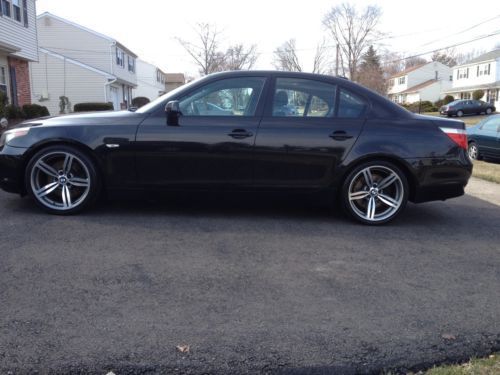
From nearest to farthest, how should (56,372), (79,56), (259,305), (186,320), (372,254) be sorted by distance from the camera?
1. (56,372)
2. (186,320)
3. (259,305)
4. (372,254)
5. (79,56)

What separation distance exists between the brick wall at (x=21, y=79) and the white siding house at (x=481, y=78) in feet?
147

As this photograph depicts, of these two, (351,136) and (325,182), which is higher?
(351,136)

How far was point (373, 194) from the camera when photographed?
17.0ft

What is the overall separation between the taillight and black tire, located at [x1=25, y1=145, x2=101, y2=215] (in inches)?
148

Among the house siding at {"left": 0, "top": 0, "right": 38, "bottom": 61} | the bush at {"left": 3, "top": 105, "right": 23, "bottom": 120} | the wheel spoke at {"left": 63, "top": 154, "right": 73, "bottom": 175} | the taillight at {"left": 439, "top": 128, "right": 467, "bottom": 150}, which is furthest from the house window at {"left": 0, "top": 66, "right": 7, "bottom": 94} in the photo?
the taillight at {"left": 439, "top": 128, "right": 467, "bottom": 150}

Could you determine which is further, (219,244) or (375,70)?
(375,70)

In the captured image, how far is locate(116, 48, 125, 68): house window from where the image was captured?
129 feet

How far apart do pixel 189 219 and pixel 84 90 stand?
104ft

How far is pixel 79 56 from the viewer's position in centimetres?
3722

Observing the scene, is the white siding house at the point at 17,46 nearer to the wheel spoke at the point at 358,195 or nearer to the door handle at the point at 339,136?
the door handle at the point at 339,136

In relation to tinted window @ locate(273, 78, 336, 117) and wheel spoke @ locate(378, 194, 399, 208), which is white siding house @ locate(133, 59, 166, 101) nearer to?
tinted window @ locate(273, 78, 336, 117)

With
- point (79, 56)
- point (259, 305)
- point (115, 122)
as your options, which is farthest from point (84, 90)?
point (259, 305)

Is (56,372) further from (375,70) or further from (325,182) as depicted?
(375,70)

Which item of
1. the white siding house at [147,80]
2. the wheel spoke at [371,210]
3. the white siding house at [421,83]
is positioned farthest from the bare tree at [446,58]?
the wheel spoke at [371,210]
